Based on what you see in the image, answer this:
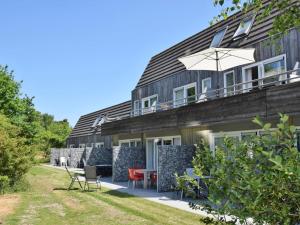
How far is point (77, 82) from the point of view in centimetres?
3125

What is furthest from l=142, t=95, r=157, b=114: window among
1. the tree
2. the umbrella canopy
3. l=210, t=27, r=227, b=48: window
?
the tree

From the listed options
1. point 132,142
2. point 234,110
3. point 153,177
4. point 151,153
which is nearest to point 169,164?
point 153,177

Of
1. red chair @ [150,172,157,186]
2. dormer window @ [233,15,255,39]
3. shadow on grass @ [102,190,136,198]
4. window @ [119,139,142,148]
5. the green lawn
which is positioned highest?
dormer window @ [233,15,255,39]

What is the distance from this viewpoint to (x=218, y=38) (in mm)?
19234

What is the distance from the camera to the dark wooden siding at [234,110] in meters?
9.90

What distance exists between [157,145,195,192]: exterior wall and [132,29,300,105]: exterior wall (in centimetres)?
345

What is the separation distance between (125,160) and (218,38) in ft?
28.2

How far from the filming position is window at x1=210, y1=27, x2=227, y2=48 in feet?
61.9

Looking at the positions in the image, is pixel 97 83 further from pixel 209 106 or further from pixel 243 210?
pixel 243 210

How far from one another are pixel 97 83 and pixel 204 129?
1618cm

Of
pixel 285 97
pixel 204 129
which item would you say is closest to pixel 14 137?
pixel 204 129

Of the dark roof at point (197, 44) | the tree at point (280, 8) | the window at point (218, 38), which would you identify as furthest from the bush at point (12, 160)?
the tree at point (280, 8)

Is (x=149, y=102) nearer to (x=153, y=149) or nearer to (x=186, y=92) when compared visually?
(x=153, y=149)

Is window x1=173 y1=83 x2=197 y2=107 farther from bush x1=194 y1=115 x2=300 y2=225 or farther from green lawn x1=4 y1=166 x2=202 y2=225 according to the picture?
bush x1=194 y1=115 x2=300 y2=225
